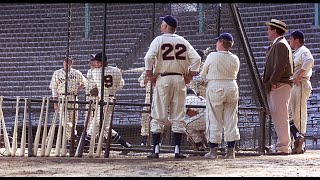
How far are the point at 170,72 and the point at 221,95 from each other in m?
0.70

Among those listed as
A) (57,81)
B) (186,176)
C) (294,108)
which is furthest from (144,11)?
(186,176)

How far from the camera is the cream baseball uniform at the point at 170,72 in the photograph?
26.8 ft

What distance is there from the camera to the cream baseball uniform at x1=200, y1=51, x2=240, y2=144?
8281mm

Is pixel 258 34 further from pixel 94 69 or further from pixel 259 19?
pixel 94 69

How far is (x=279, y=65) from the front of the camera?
8.94 meters

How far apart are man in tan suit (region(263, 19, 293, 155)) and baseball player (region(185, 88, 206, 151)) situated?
1241 millimetres

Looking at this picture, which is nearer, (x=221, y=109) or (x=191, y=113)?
(x=221, y=109)

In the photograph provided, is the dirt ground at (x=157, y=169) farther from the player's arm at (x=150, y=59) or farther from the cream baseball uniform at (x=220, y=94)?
the player's arm at (x=150, y=59)

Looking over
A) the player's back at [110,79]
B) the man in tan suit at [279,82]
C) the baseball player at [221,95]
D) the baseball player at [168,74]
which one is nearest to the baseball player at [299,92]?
the man in tan suit at [279,82]

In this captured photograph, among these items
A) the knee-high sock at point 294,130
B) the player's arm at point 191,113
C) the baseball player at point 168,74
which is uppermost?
the baseball player at point 168,74

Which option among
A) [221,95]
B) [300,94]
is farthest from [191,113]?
[221,95]

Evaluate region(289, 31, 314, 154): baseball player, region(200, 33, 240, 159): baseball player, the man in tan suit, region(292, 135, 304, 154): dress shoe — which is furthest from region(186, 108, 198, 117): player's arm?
region(200, 33, 240, 159): baseball player

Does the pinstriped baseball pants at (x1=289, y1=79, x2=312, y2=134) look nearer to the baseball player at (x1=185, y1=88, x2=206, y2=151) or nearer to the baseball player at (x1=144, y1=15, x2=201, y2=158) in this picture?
the baseball player at (x1=185, y1=88, x2=206, y2=151)

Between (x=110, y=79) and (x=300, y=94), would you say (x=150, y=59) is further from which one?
(x=300, y=94)
